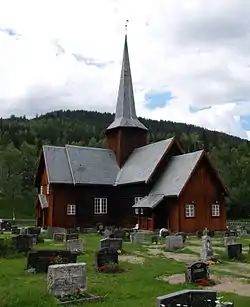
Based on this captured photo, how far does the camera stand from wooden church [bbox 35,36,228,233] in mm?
36156

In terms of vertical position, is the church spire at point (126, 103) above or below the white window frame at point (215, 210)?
above

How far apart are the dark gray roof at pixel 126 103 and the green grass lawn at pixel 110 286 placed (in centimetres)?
2925

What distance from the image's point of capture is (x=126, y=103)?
47969 mm

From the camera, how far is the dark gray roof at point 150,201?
35516mm

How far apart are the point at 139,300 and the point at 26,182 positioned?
238ft

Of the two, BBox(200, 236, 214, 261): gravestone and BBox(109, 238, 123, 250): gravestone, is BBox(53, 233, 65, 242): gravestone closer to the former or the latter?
BBox(109, 238, 123, 250): gravestone

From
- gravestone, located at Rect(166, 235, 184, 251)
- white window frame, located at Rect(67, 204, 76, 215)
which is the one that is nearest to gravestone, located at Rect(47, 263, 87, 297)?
gravestone, located at Rect(166, 235, 184, 251)

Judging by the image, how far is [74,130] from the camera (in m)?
142

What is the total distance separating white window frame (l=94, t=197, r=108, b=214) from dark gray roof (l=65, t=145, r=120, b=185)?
172 cm

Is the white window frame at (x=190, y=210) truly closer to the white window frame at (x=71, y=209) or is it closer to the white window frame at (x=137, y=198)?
the white window frame at (x=137, y=198)

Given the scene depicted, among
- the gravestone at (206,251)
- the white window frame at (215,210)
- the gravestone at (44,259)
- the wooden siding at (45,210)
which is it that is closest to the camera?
the gravestone at (44,259)

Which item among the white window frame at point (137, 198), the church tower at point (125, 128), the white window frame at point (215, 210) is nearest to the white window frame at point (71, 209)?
the white window frame at point (137, 198)

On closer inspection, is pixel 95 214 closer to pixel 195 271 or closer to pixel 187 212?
pixel 187 212

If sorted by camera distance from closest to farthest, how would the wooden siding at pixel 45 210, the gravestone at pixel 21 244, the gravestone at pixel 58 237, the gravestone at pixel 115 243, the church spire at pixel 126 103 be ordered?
the gravestone at pixel 21 244
the gravestone at pixel 115 243
the gravestone at pixel 58 237
the wooden siding at pixel 45 210
the church spire at pixel 126 103
